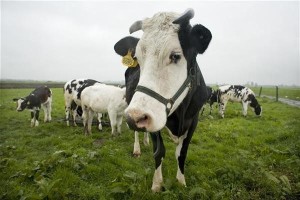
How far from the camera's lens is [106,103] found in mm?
8844

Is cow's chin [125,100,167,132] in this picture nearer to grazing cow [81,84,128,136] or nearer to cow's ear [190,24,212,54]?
cow's ear [190,24,212,54]

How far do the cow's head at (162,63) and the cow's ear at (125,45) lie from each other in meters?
1.20

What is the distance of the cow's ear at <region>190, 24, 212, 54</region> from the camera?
2.94 metres

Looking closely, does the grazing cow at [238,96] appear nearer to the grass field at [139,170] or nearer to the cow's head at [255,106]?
the cow's head at [255,106]

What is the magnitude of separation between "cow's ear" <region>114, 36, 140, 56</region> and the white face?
126cm

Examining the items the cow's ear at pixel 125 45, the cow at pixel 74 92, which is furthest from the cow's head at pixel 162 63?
A: the cow at pixel 74 92

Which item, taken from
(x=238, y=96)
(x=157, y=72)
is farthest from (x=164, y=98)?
(x=238, y=96)

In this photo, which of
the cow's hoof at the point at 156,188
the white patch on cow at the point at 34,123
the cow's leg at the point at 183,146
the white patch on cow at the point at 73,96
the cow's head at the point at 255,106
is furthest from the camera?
the cow's head at the point at 255,106

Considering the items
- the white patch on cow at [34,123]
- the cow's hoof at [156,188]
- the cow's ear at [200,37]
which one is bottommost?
the cow's hoof at [156,188]

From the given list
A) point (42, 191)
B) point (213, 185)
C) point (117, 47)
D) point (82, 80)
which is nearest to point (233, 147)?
point (213, 185)

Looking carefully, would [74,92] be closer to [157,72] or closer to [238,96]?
[157,72]

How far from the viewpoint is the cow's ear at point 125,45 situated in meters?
4.14

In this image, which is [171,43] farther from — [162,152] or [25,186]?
[25,186]

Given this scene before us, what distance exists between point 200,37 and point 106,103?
6.33 m
